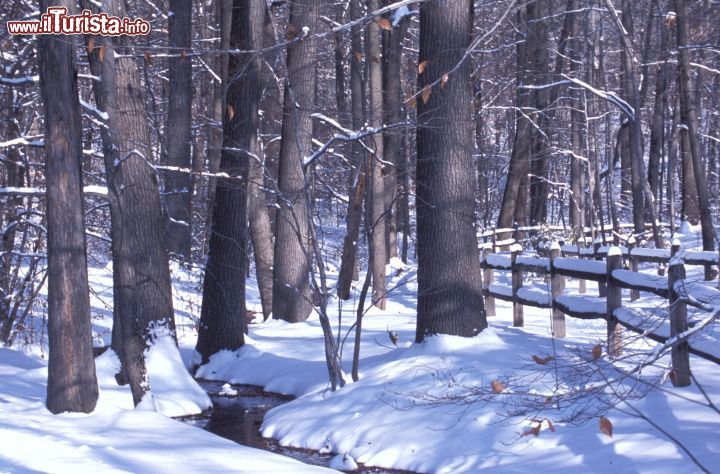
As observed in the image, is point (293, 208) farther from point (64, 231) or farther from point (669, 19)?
point (669, 19)

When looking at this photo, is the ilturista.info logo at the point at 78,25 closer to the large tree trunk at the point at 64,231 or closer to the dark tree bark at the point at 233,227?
the large tree trunk at the point at 64,231

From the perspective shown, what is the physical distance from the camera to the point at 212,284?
1444 cm

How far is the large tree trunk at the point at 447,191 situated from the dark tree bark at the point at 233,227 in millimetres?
4156

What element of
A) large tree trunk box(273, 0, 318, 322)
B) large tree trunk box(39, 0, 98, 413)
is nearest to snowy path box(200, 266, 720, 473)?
large tree trunk box(39, 0, 98, 413)

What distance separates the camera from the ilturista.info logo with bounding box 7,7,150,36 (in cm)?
Result: 898

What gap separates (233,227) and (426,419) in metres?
6.42

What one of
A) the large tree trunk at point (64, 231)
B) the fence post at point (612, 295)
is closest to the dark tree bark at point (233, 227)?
the large tree trunk at point (64, 231)

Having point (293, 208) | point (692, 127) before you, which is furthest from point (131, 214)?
point (692, 127)

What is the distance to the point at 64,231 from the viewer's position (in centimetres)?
906

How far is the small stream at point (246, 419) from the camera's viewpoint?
917 centimetres

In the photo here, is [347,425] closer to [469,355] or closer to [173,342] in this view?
[469,355]

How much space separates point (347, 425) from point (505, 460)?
2219 millimetres

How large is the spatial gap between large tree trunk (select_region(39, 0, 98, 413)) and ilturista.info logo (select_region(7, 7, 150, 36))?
0.10 meters

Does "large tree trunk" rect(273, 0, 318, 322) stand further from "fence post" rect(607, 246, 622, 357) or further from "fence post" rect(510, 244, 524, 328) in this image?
"fence post" rect(607, 246, 622, 357)
